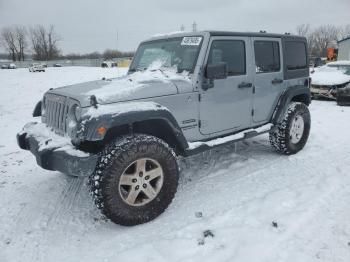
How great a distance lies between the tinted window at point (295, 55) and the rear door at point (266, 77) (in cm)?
23

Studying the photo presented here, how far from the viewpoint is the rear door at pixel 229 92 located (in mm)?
4320

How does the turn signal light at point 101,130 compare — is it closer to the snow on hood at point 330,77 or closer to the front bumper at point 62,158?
the front bumper at point 62,158

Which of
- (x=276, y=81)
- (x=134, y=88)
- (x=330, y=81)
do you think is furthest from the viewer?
(x=330, y=81)

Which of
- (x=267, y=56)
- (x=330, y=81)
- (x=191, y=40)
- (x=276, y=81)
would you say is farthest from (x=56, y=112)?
(x=330, y=81)

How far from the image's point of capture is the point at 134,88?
3.72m

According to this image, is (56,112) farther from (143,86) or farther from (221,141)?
(221,141)

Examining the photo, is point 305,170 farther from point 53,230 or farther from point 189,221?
point 53,230

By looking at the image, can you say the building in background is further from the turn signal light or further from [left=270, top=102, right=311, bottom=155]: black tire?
the turn signal light

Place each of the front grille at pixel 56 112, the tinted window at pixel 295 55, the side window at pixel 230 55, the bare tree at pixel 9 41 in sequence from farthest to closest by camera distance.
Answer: the bare tree at pixel 9 41 → the tinted window at pixel 295 55 → the side window at pixel 230 55 → the front grille at pixel 56 112

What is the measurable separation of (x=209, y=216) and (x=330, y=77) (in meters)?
10.3

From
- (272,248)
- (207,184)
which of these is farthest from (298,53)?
(272,248)

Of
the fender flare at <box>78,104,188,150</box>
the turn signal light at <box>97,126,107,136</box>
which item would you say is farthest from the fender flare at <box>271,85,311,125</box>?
the turn signal light at <box>97,126,107,136</box>

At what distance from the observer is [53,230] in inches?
139

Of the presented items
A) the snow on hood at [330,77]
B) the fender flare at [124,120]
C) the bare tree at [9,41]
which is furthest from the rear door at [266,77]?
the bare tree at [9,41]
